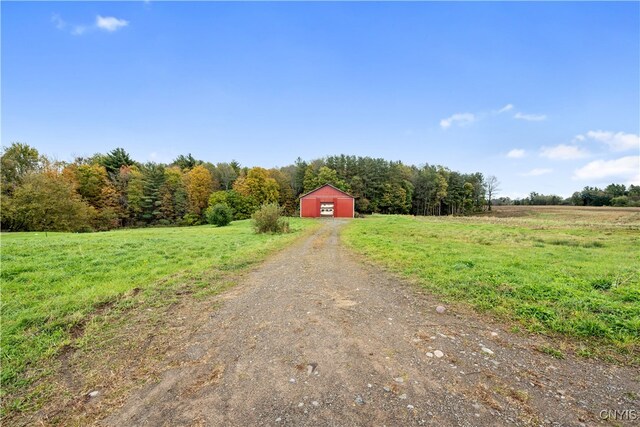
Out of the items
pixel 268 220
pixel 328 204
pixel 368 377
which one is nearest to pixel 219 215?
pixel 328 204

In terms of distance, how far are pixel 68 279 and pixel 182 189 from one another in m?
49.8

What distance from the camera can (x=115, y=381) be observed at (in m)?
3.37

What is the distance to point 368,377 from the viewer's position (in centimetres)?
327

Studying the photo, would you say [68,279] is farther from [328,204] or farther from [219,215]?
[328,204]

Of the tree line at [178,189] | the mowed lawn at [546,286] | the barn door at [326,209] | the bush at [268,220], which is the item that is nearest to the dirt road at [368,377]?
the mowed lawn at [546,286]

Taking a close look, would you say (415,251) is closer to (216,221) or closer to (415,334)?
(415,334)

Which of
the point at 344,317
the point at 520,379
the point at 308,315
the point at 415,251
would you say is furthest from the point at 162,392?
the point at 415,251

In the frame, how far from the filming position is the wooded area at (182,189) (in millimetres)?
31875

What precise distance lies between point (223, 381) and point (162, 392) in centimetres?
68

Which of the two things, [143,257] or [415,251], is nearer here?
[143,257]

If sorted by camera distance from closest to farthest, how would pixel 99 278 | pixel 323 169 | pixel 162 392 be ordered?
1. pixel 162 392
2. pixel 99 278
3. pixel 323 169

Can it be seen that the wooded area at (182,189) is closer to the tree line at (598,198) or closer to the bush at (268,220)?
the tree line at (598,198)

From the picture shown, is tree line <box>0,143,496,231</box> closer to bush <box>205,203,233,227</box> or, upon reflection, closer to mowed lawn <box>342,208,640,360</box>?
bush <box>205,203,233,227</box>

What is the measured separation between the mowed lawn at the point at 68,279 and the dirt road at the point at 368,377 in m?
2.33
